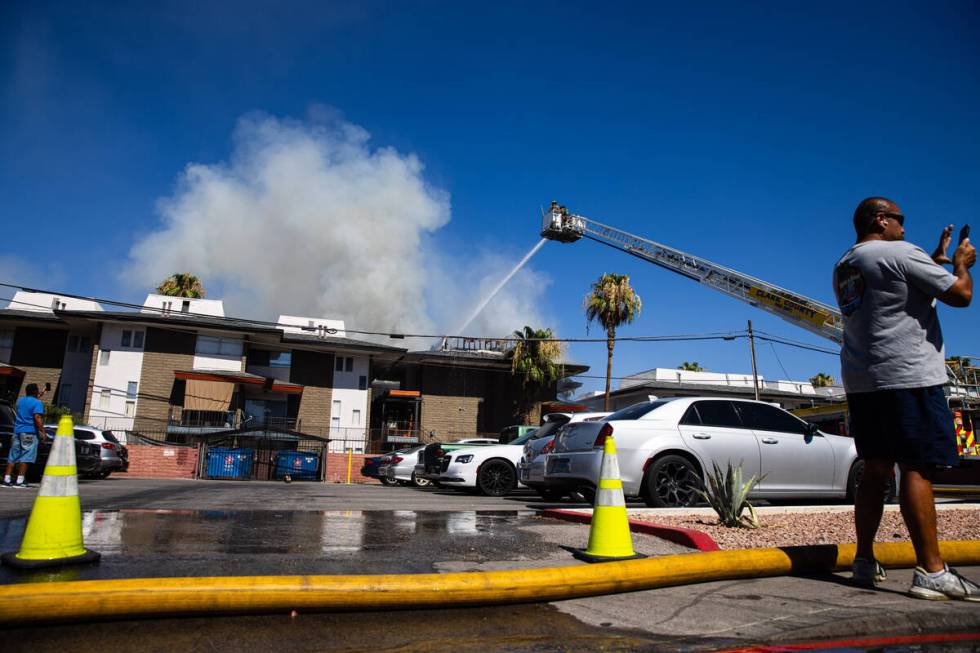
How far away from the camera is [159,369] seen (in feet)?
104

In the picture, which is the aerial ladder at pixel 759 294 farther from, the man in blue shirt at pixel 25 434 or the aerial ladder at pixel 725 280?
the man in blue shirt at pixel 25 434

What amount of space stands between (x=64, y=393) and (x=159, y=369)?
592cm

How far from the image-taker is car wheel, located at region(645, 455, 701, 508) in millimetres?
7348

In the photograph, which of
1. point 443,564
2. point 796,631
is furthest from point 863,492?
point 443,564

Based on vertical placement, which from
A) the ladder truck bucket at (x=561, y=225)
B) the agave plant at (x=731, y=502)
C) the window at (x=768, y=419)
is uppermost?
the ladder truck bucket at (x=561, y=225)

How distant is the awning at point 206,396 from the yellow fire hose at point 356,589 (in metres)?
30.8

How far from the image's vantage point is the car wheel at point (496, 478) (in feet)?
41.3

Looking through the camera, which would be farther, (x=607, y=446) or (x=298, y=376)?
(x=298, y=376)

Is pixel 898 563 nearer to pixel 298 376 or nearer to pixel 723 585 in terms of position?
pixel 723 585

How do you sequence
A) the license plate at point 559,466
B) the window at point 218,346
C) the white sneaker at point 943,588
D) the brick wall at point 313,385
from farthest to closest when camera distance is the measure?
the brick wall at point 313,385 → the window at point 218,346 → the license plate at point 559,466 → the white sneaker at point 943,588

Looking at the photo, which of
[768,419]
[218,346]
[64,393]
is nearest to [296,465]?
[218,346]

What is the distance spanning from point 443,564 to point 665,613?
1289 millimetres

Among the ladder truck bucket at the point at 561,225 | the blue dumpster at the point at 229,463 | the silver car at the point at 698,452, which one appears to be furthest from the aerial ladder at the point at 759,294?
the blue dumpster at the point at 229,463

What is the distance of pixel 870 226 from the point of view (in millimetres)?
3738
